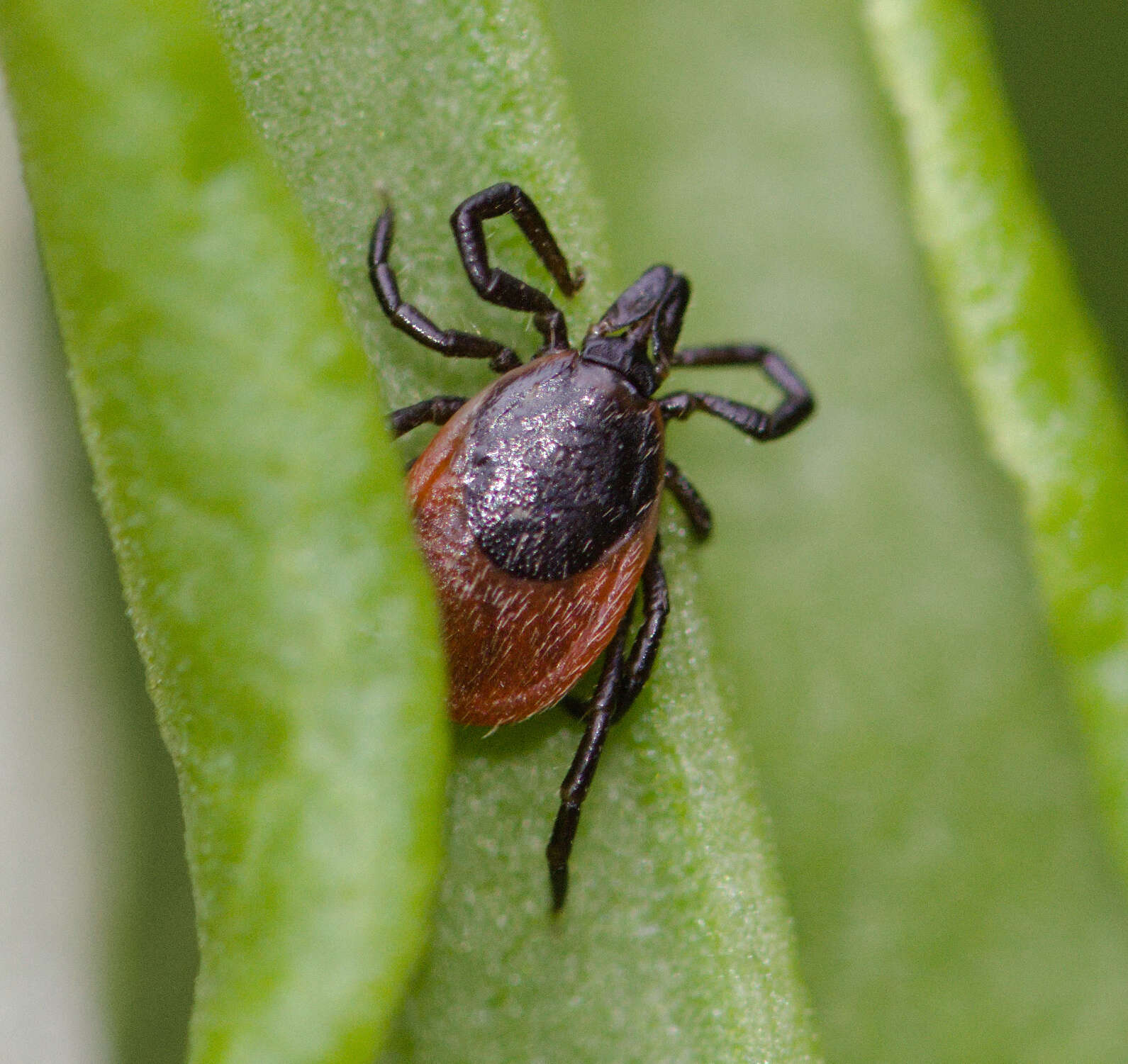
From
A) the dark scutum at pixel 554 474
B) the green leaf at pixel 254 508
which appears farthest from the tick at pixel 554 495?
the green leaf at pixel 254 508

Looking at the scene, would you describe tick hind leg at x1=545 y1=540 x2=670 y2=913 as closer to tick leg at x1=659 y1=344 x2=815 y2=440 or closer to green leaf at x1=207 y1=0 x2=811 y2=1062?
green leaf at x1=207 y1=0 x2=811 y2=1062

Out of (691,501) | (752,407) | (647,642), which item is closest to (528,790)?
(647,642)

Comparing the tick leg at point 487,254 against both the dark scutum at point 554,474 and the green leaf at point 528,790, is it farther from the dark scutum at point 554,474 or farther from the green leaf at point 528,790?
the dark scutum at point 554,474

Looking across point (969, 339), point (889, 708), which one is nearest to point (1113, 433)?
point (969, 339)

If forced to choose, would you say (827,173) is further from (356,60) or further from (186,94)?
(186,94)

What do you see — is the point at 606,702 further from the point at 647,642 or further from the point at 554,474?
the point at 554,474
